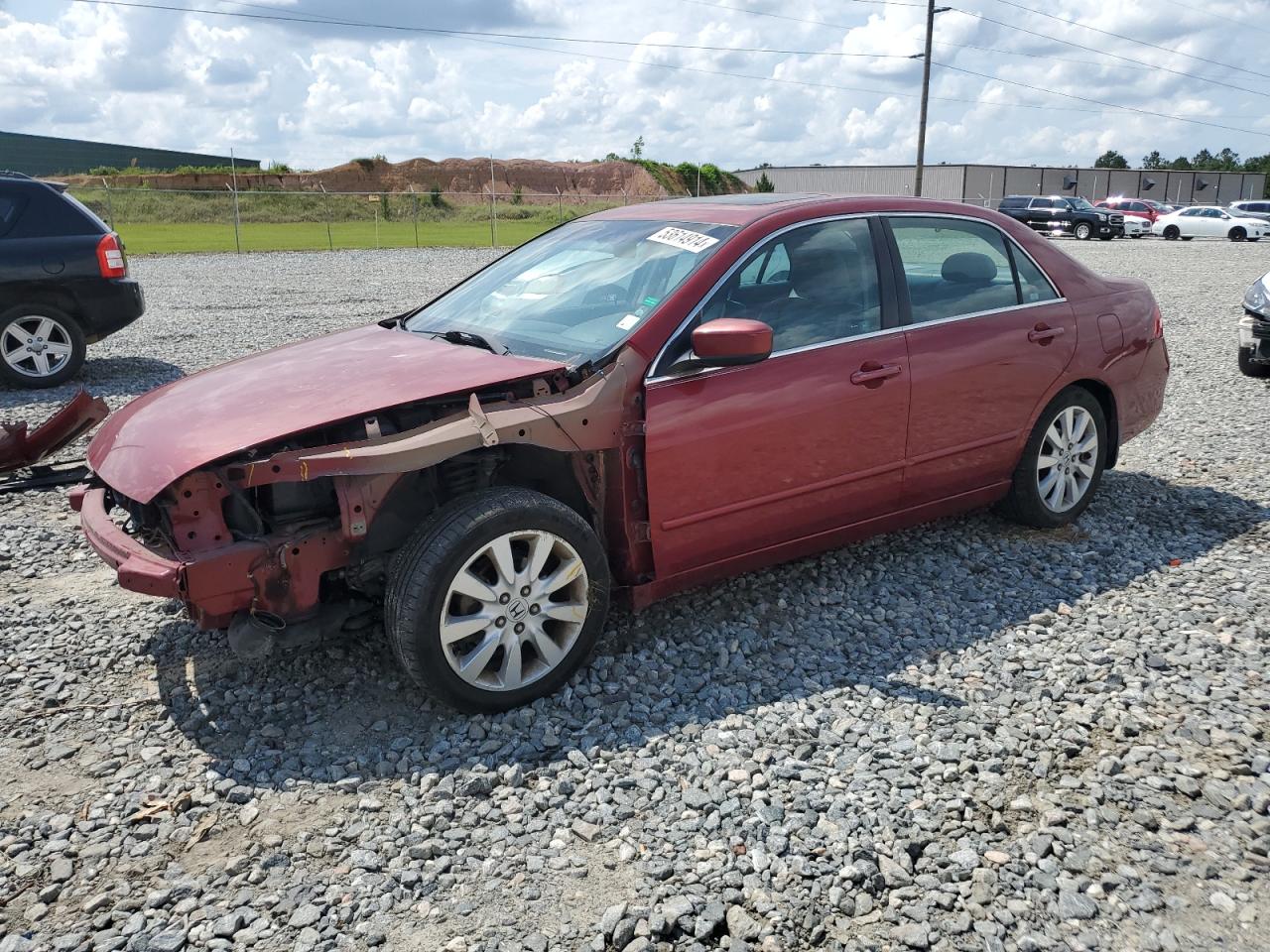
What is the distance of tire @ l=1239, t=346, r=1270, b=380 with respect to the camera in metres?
9.45

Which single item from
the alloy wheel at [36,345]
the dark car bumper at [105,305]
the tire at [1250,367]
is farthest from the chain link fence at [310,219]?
the tire at [1250,367]

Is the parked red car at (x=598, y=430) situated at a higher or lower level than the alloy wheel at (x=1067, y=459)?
higher

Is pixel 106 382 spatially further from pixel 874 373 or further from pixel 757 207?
pixel 874 373

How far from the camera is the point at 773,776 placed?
128 inches

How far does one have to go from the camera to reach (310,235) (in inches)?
1507

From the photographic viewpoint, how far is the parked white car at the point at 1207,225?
124 feet

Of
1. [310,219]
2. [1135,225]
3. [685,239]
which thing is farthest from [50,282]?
[310,219]

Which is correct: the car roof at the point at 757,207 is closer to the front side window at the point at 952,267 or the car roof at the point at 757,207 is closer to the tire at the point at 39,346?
the front side window at the point at 952,267

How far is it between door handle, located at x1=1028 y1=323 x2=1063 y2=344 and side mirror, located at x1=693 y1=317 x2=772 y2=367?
6.03ft

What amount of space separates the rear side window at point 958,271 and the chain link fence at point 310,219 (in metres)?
26.9

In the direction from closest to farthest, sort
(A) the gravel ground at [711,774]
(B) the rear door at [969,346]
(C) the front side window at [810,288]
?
(A) the gravel ground at [711,774], (C) the front side window at [810,288], (B) the rear door at [969,346]

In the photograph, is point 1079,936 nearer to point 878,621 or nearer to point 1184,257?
point 878,621

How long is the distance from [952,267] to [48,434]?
4748 millimetres

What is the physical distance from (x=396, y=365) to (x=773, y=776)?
6.61 feet
